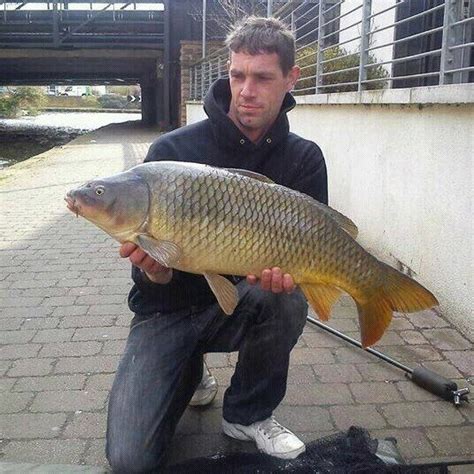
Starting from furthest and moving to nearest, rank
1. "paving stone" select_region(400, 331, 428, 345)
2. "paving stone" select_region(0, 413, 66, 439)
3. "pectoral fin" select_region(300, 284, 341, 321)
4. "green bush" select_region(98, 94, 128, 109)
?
"green bush" select_region(98, 94, 128, 109)
"paving stone" select_region(400, 331, 428, 345)
"paving stone" select_region(0, 413, 66, 439)
"pectoral fin" select_region(300, 284, 341, 321)

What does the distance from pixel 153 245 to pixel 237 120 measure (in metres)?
0.82

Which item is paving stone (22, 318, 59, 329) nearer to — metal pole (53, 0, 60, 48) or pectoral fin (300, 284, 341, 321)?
pectoral fin (300, 284, 341, 321)

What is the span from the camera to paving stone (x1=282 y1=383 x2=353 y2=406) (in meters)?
2.97

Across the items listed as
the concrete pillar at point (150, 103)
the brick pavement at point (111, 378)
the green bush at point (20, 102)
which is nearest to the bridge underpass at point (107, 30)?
the concrete pillar at point (150, 103)

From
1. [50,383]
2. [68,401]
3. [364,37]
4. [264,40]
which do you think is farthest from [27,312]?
[364,37]

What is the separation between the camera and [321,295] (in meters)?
2.28

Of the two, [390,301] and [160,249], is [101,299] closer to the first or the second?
[160,249]

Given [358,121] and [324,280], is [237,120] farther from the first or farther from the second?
[358,121]

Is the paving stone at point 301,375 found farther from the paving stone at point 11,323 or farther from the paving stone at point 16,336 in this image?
the paving stone at point 11,323

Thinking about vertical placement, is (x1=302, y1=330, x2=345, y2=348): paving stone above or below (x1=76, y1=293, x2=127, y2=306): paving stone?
below

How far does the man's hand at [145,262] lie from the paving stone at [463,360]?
190 centimetres

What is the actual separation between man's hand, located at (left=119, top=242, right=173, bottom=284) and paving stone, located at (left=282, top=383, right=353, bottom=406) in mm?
1083

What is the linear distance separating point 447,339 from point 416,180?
4.06ft

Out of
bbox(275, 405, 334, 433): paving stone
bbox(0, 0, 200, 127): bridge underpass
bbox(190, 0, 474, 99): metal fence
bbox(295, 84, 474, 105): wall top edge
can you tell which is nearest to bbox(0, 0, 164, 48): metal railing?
bbox(0, 0, 200, 127): bridge underpass
